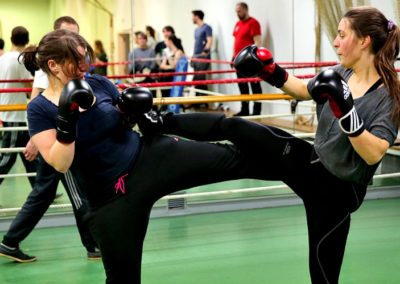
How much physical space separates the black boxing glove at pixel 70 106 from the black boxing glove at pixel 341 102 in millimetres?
668

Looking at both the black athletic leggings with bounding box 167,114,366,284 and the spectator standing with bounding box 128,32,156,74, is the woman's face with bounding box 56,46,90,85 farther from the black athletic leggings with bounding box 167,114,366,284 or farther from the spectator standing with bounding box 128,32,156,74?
the spectator standing with bounding box 128,32,156,74

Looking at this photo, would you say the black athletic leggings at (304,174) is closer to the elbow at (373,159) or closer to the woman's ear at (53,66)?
the elbow at (373,159)

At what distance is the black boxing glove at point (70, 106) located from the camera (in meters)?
1.76

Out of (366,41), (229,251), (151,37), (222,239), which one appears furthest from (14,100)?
(366,41)

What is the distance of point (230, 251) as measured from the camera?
343 centimetres

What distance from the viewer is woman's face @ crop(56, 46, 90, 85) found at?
1966 mm

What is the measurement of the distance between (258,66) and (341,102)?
0.40 meters

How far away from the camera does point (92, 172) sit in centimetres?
197

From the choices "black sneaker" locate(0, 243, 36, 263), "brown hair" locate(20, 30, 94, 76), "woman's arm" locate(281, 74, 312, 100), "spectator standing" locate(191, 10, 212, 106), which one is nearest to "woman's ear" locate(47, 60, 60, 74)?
"brown hair" locate(20, 30, 94, 76)

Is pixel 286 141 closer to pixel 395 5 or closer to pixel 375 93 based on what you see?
pixel 375 93

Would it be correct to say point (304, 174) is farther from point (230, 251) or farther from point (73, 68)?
point (230, 251)

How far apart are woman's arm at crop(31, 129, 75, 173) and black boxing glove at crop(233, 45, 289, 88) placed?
0.65 m

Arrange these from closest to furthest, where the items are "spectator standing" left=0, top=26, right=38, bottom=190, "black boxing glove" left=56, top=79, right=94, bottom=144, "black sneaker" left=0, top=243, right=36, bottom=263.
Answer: "black boxing glove" left=56, top=79, right=94, bottom=144
"black sneaker" left=0, top=243, right=36, bottom=263
"spectator standing" left=0, top=26, right=38, bottom=190

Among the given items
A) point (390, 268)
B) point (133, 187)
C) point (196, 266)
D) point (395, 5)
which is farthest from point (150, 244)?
point (395, 5)
